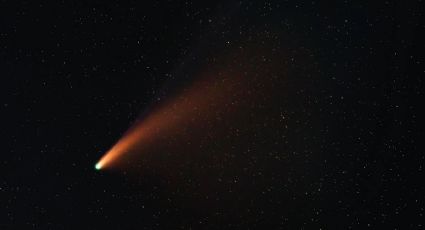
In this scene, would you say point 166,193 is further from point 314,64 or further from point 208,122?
point 314,64

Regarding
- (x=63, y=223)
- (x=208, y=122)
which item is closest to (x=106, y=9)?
(x=208, y=122)

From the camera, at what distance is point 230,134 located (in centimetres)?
71

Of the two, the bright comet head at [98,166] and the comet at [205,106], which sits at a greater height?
the bright comet head at [98,166]

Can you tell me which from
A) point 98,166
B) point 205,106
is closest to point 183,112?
point 205,106

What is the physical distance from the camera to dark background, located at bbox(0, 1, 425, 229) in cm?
67

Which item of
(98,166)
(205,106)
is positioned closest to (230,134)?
(205,106)

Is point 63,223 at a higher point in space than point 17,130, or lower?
lower

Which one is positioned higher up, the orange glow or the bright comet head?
the bright comet head

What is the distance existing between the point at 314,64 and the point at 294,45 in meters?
0.04

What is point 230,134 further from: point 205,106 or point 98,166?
point 98,166

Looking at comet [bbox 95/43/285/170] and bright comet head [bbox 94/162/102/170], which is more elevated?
bright comet head [bbox 94/162/102/170]

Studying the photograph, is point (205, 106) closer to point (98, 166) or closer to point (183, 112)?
point (183, 112)

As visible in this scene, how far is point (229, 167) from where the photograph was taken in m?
0.71

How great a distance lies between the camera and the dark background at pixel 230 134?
2.20 ft
